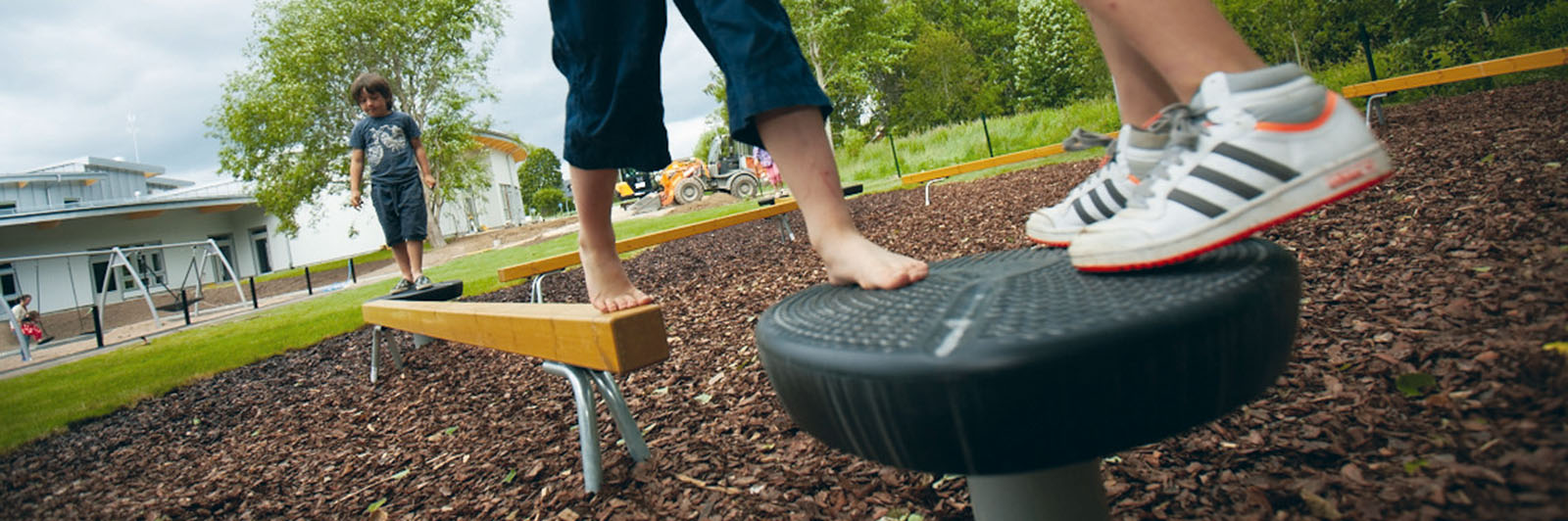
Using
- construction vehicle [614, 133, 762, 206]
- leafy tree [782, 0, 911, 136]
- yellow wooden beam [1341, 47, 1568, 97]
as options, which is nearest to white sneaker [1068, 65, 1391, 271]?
yellow wooden beam [1341, 47, 1568, 97]

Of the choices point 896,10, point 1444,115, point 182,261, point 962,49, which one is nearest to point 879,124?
point 962,49

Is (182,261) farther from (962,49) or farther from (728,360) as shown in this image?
(962,49)

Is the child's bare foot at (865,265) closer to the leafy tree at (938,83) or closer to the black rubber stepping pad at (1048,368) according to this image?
the black rubber stepping pad at (1048,368)

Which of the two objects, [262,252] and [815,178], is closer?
[815,178]

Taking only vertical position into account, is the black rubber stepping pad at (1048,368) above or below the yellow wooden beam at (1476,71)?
below

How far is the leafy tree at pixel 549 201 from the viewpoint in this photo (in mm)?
52062

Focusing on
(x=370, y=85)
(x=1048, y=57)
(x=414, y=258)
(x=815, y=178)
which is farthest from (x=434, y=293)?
(x=1048, y=57)

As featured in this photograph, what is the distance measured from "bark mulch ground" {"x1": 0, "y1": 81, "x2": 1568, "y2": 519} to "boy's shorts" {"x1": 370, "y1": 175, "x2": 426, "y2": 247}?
766 mm

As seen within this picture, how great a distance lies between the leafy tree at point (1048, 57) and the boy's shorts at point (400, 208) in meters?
25.4

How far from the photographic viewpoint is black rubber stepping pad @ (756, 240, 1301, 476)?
0.47m

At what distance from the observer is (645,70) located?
4.08ft

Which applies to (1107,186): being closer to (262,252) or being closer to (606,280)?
(606,280)

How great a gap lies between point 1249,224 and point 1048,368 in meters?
0.32

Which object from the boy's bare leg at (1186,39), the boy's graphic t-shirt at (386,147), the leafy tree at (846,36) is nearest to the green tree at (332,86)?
the leafy tree at (846,36)
